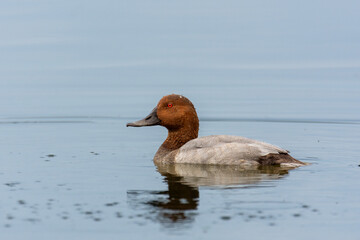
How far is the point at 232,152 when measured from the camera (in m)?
11.1

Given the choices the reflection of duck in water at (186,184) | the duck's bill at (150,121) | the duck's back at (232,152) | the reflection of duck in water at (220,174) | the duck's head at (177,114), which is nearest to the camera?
the reflection of duck in water at (186,184)

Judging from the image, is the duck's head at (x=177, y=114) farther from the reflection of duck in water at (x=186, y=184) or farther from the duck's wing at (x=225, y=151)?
the reflection of duck in water at (x=186, y=184)

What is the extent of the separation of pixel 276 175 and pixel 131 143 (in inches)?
149

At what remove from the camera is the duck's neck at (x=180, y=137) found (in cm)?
1241

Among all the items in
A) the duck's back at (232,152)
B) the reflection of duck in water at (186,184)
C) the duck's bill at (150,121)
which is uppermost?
the duck's bill at (150,121)

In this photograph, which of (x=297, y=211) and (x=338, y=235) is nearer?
(x=338, y=235)

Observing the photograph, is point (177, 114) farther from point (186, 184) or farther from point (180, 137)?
point (186, 184)

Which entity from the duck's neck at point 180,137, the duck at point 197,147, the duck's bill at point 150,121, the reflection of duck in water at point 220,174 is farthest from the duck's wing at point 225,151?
the duck's bill at point 150,121

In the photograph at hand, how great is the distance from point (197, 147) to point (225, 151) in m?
0.54

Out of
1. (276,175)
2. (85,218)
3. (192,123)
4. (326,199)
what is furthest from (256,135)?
(85,218)

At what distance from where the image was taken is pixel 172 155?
38.7 ft

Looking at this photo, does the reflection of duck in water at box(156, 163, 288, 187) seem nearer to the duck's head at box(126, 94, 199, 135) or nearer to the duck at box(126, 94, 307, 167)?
the duck at box(126, 94, 307, 167)

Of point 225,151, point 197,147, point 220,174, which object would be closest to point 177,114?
point 197,147

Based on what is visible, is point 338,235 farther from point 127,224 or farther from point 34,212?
point 34,212
